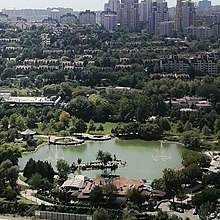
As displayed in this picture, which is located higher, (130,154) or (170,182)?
(170,182)

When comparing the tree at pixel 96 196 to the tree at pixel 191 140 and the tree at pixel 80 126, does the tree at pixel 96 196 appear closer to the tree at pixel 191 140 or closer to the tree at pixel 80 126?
the tree at pixel 191 140

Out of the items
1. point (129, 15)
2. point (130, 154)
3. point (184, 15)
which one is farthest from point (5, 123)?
point (184, 15)

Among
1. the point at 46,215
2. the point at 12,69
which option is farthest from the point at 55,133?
the point at 12,69

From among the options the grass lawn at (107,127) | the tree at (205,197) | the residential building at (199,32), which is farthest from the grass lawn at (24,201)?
the residential building at (199,32)

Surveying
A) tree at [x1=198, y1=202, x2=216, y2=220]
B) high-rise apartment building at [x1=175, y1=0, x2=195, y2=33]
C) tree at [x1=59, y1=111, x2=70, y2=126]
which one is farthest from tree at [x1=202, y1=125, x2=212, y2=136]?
high-rise apartment building at [x1=175, y1=0, x2=195, y2=33]

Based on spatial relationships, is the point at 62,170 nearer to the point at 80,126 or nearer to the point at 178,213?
the point at 178,213

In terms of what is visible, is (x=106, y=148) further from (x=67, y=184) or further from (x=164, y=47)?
(x=164, y=47)
